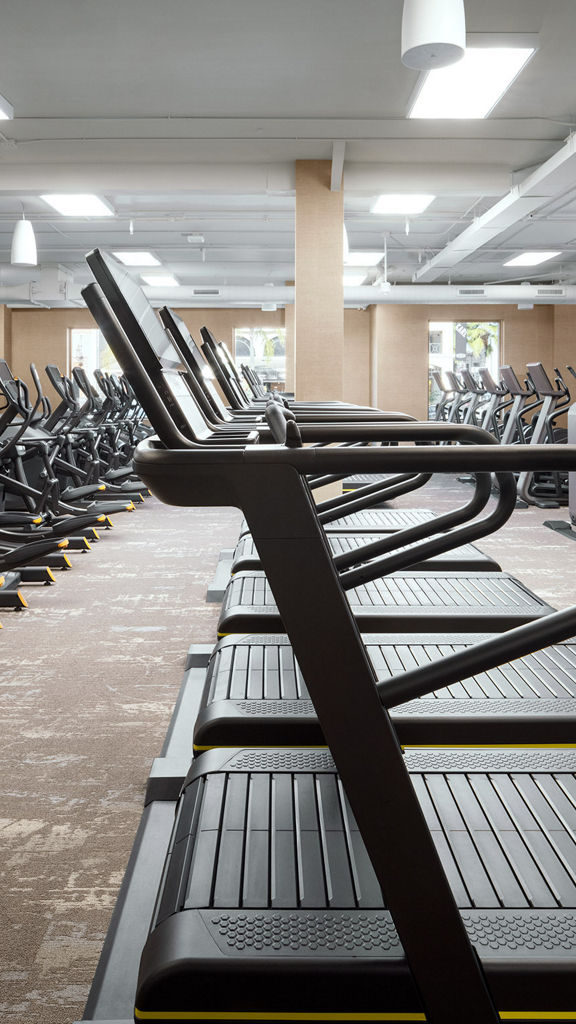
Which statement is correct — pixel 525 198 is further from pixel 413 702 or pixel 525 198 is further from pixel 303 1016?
pixel 303 1016

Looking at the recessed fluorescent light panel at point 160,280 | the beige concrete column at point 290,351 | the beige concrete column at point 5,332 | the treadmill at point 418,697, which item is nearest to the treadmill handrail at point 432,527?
the treadmill at point 418,697

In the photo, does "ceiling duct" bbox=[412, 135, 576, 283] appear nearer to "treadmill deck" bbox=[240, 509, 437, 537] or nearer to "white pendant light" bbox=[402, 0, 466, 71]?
"white pendant light" bbox=[402, 0, 466, 71]

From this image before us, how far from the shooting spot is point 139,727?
2.35 meters

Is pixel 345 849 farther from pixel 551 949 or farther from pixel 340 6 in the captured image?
pixel 340 6

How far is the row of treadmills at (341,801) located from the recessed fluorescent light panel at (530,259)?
1242cm

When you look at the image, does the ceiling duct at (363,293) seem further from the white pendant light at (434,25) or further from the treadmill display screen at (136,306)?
the treadmill display screen at (136,306)

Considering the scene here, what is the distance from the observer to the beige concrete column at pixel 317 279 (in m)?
7.66

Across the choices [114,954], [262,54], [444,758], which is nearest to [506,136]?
[262,54]

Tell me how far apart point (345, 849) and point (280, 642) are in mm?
897

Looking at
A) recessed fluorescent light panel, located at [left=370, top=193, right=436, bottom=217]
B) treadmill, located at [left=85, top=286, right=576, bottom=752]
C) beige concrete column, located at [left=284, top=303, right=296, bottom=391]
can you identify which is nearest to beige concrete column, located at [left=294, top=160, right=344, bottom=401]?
recessed fluorescent light panel, located at [left=370, top=193, right=436, bottom=217]

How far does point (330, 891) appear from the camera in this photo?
1.08m

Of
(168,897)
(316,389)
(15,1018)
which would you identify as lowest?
(15,1018)

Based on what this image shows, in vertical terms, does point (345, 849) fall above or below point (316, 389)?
below

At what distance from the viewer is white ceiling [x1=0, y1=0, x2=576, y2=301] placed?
16.4 feet
